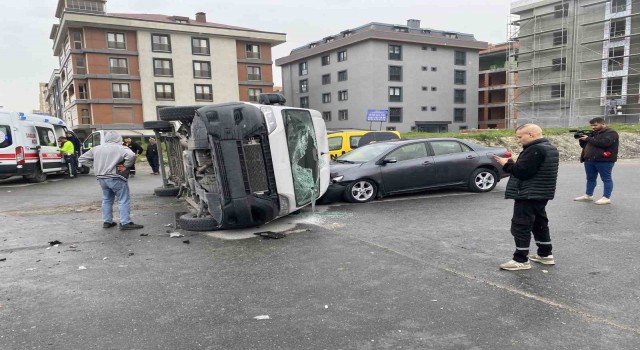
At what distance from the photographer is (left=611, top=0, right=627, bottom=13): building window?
40062mm

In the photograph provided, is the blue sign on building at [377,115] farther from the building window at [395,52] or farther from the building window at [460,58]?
the building window at [460,58]

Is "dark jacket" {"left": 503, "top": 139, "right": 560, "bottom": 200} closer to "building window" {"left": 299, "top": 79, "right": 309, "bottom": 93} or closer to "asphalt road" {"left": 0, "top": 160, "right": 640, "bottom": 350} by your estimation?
"asphalt road" {"left": 0, "top": 160, "right": 640, "bottom": 350}

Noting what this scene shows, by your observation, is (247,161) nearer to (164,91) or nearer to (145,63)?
(164,91)

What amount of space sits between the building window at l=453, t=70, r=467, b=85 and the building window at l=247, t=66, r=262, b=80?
25.0 meters

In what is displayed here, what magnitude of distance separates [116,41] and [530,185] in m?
45.8

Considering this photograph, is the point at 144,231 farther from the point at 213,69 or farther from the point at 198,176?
the point at 213,69

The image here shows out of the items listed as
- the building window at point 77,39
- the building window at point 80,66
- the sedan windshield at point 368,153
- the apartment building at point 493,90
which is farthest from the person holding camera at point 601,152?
the apartment building at point 493,90

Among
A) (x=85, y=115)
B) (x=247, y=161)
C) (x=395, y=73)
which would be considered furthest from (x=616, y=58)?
(x=85, y=115)

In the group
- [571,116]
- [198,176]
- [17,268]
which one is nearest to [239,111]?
[198,176]

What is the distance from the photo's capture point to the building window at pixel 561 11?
42844 mm

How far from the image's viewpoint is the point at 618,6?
40469 millimetres

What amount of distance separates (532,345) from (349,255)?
8.08 ft

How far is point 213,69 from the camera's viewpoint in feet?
154

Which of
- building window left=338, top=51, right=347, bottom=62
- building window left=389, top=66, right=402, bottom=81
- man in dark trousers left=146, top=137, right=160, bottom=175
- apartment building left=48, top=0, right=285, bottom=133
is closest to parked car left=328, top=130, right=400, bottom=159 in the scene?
man in dark trousers left=146, top=137, right=160, bottom=175
